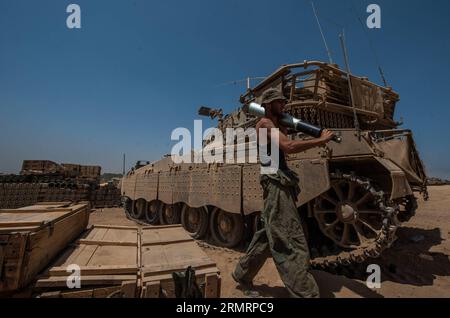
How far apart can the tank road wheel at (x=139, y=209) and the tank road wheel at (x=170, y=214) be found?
212cm

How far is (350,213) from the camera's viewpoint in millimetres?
3869

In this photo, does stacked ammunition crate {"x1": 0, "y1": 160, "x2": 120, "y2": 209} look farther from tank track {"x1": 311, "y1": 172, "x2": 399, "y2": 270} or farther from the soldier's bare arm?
the soldier's bare arm

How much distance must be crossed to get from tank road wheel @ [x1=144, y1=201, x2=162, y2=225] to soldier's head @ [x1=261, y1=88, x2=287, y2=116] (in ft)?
25.3

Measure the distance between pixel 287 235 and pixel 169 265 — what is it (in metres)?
1.24

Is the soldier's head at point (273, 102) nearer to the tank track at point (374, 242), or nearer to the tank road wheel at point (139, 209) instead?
the tank track at point (374, 242)

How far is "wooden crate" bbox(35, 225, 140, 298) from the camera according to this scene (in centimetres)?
192

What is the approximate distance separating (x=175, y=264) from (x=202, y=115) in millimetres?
8165

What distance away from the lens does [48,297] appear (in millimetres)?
1820

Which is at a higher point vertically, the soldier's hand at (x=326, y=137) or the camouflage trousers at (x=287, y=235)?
the soldier's hand at (x=326, y=137)

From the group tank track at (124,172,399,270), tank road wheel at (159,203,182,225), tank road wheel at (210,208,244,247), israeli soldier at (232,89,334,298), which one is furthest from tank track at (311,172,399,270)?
tank road wheel at (159,203,182,225)

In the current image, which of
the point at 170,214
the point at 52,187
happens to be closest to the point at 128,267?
the point at 170,214

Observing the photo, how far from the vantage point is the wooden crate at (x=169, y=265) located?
83.0 inches

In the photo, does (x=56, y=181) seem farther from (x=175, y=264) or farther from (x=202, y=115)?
(x=175, y=264)

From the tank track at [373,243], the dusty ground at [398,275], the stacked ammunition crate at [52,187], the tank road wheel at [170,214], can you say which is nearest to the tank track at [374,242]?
the tank track at [373,243]
